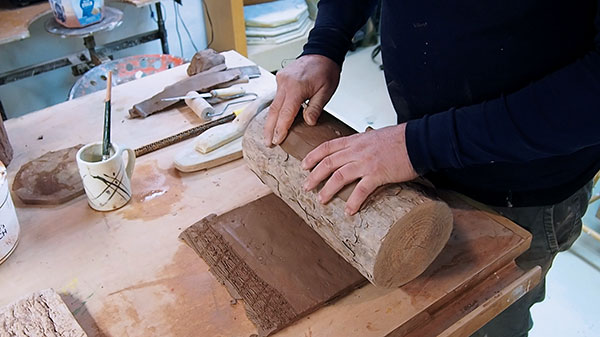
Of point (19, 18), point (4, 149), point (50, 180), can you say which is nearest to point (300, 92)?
point (50, 180)

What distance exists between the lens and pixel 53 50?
7.45 feet

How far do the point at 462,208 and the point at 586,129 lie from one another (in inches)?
12.5

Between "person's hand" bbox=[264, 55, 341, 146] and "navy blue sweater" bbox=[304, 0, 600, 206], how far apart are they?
0.13 metres

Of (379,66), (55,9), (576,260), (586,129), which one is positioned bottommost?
(576,260)

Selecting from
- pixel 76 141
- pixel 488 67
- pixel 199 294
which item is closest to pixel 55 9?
pixel 76 141

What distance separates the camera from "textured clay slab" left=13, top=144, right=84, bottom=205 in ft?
3.47

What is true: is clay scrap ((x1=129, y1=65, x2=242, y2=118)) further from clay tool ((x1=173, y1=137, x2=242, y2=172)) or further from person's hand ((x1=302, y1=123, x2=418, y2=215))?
person's hand ((x1=302, y1=123, x2=418, y2=215))

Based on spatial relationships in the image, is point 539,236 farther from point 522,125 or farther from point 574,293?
point 574,293

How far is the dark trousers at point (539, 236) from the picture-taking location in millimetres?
1043

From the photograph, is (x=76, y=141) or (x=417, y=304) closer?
(x=417, y=304)

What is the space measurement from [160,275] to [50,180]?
39cm

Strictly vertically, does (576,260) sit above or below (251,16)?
below

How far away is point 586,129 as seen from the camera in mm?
754

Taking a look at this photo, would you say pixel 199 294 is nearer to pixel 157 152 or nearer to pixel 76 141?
pixel 157 152
